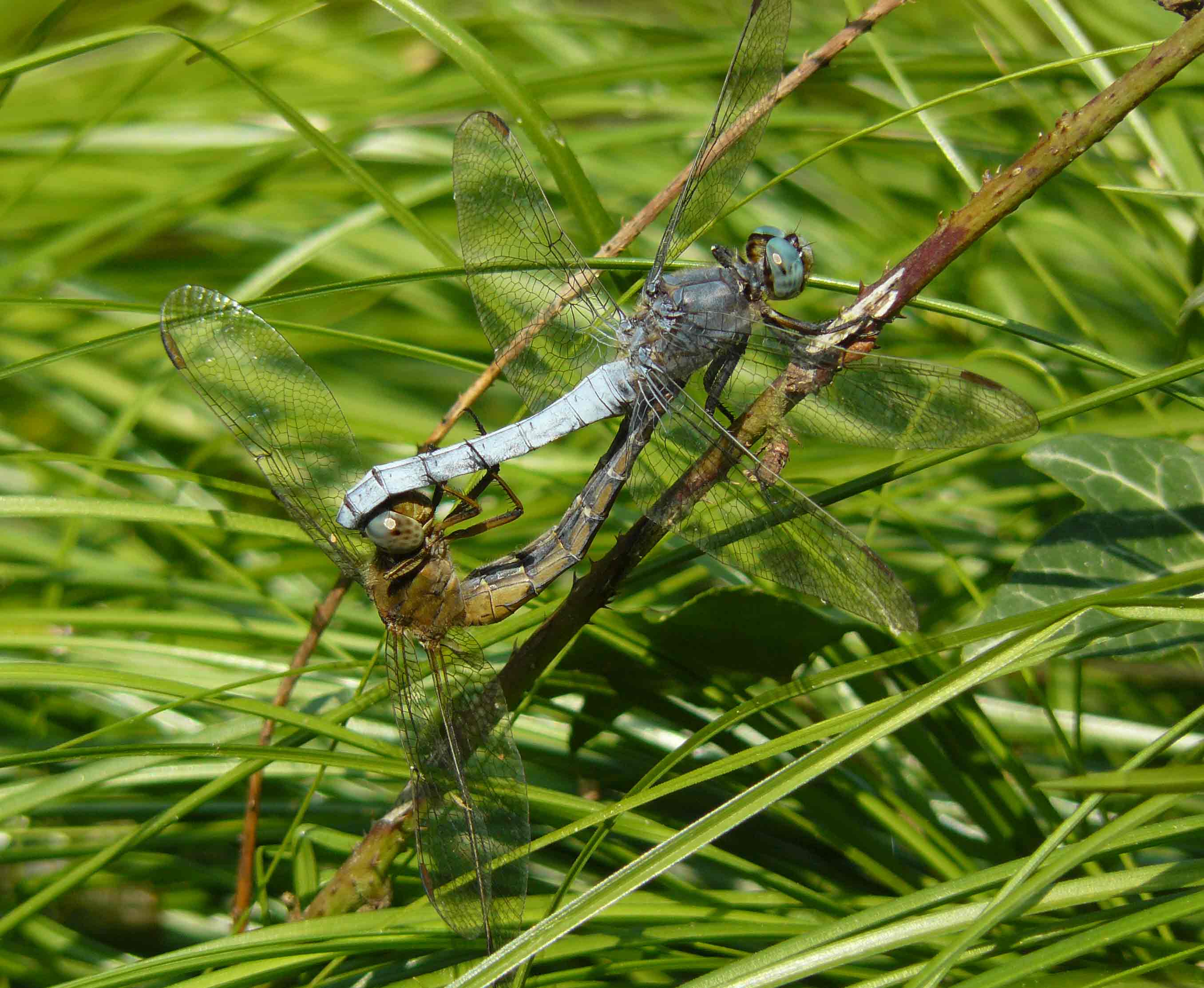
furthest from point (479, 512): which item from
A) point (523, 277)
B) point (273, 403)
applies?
point (523, 277)

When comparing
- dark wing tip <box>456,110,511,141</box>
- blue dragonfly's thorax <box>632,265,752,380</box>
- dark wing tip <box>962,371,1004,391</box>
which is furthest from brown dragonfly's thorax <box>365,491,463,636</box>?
dark wing tip <box>962,371,1004,391</box>

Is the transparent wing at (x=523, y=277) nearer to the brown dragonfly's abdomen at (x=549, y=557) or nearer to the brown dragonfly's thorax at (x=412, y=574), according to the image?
the brown dragonfly's abdomen at (x=549, y=557)

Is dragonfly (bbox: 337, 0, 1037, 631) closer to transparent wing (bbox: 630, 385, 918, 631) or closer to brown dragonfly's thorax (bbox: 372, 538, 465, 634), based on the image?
transparent wing (bbox: 630, 385, 918, 631)

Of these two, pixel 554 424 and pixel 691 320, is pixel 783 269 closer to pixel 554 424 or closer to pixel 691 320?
pixel 691 320

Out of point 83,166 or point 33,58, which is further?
point 83,166

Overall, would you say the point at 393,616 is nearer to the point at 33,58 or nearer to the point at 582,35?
the point at 33,58

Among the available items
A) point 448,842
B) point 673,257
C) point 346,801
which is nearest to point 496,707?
point 448,842
